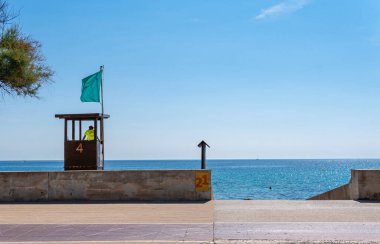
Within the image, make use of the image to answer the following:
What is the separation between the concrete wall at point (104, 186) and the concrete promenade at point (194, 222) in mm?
951

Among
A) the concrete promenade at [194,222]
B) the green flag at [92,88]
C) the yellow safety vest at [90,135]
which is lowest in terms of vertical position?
the concrete promenade at [194,222]

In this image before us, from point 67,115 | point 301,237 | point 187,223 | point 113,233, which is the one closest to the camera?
point 301,237

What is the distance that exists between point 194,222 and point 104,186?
5.35 m

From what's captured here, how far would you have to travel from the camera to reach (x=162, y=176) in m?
16.2

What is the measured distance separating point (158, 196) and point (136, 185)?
2.36 ft

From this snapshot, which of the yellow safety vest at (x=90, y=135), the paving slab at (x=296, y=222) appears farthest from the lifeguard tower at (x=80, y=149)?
the paving slab at (x=296, y=222)

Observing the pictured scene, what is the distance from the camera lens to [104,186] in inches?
640

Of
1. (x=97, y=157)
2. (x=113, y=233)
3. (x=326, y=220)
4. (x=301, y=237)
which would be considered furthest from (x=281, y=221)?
(x=97, y=157)

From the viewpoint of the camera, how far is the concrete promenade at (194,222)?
979cm

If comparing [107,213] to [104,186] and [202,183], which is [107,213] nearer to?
[104,186]

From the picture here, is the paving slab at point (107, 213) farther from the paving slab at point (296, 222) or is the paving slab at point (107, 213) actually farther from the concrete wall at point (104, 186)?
the concrete wall at point (104, 186)

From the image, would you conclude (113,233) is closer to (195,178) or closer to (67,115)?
(195,178)

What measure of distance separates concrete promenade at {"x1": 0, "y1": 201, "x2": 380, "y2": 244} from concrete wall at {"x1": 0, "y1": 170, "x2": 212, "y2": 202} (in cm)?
95

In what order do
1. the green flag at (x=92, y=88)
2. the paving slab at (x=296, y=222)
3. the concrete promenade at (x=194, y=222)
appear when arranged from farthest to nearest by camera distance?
1. the green flag at (x=92, y=88)
2. the concrete promenade at (x=194, y=222)
3. the paving slab at (x=296, y=222)
